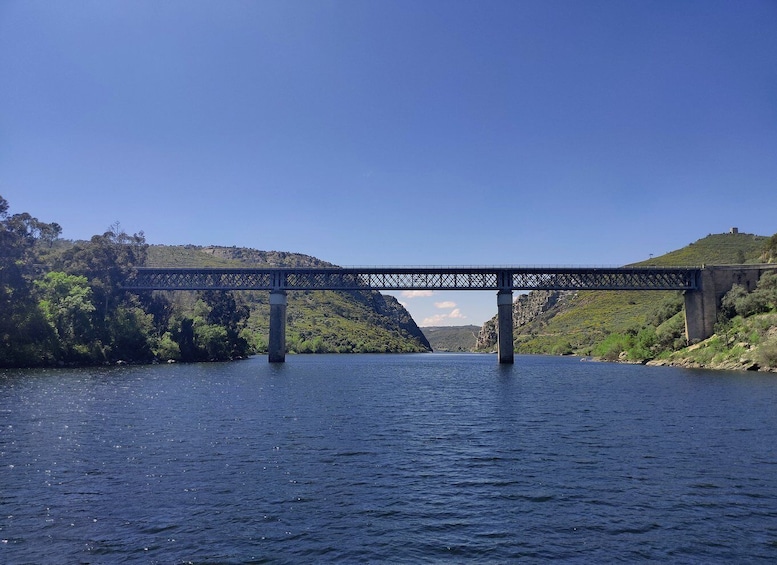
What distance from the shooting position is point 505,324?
120000mm

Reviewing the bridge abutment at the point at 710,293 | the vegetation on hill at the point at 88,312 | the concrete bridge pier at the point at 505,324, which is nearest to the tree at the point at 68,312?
the vegetation on hill at the point at 88,312

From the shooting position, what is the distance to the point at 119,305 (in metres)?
119

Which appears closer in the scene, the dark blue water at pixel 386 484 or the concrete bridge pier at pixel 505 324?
the dark blue water at pixel 386 484

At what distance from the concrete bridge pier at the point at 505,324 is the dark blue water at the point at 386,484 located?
7692cm

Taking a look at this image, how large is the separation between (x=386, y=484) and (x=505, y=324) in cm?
10263

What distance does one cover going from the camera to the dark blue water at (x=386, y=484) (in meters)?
15.0

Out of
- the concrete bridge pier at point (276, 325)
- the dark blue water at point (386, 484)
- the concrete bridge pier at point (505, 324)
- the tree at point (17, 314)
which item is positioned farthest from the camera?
the concrete bridge pier at point (276, 325)

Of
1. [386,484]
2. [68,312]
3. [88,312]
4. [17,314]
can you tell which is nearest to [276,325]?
[88,312]

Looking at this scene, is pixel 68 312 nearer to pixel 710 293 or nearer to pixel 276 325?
pixel 276 325

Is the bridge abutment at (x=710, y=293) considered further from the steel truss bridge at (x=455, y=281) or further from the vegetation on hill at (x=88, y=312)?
the vegetation on hill at (x=88, y=312)

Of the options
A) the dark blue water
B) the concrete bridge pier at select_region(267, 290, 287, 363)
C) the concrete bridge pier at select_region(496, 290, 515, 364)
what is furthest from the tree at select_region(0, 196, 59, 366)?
the concrete bridge pier at select_region(496, 290, 515, 364)

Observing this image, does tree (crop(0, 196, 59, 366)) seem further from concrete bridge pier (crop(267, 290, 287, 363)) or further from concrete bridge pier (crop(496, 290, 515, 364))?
concrete bridge pier (crop(496, 290, 515, 364))

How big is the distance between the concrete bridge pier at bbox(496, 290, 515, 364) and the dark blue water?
76.9 meters

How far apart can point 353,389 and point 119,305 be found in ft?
269
